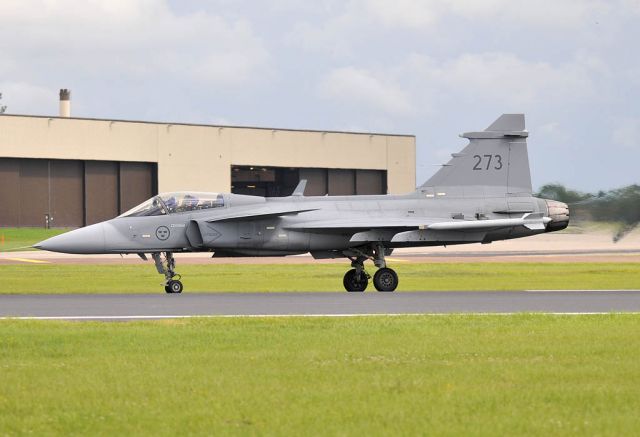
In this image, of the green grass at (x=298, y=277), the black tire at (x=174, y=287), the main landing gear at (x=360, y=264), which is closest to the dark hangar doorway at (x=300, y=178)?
the green grass at (x=298, y=277)

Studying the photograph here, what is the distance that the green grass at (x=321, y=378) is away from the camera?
8727mm

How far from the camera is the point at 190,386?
10.3 meters

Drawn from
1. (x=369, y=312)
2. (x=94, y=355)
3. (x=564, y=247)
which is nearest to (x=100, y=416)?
(x=94, y=355)

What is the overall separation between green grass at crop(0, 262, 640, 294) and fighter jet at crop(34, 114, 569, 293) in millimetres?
2330

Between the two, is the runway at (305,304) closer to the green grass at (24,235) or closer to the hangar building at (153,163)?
the green grass at (24,235)

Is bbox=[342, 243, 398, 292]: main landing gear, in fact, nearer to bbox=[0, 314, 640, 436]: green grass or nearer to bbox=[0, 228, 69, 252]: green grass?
bbox=[0, 314, 640, 436]: green grass

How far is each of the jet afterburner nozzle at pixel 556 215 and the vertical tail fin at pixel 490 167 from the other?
0.70 meters

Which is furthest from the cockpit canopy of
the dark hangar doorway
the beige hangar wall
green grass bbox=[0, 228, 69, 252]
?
the dark hangar doorway

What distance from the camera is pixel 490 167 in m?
27.9

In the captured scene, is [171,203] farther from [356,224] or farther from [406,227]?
[406,227]

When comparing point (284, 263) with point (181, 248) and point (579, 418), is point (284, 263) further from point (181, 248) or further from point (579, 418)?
point (579, 418)

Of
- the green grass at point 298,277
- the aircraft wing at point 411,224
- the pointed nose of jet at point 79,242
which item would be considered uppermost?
the aircraft wing at point 411,224

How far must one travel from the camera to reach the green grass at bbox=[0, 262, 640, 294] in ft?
97.7

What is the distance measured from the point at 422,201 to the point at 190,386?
703 inches
